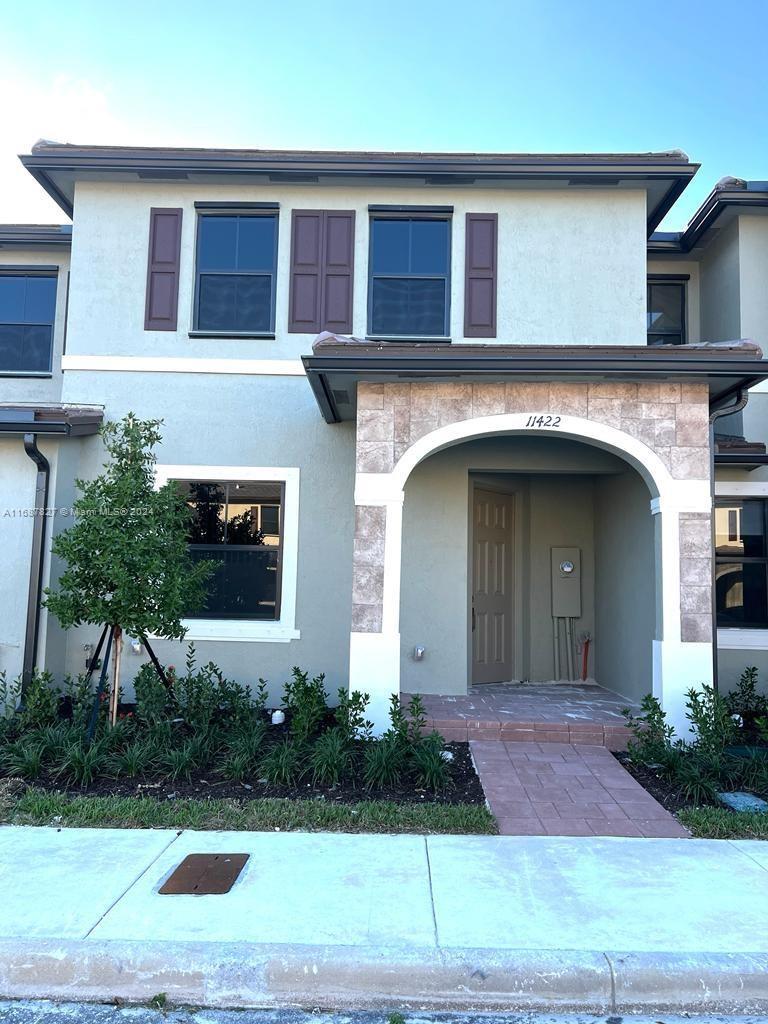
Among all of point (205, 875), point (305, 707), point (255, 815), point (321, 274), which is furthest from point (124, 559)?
point (321, 274)

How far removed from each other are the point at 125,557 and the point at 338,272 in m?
4.50

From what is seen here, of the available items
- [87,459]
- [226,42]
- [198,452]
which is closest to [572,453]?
[198,452]

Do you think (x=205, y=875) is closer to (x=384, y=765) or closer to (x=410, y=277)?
(x=384, y=765)

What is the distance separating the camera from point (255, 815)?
5512 mm

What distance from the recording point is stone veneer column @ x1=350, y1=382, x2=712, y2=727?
285 inches

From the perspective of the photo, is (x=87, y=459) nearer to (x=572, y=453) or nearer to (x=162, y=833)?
(x=162, y=833)

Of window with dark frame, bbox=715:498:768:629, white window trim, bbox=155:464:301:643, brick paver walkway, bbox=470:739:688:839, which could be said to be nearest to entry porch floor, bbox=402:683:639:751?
brick paver walkway, bbox=470:739:688:839

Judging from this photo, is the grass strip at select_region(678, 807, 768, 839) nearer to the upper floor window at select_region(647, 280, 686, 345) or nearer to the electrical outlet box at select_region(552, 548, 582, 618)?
the electrical outlet box at select_region(552, 548, 582, 618)

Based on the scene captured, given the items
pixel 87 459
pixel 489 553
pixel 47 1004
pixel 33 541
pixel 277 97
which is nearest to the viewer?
pixel 47 1004

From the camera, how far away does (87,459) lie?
30.0 ft

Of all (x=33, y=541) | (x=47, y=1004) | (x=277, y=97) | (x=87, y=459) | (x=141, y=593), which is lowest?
(x=47, y=1004)

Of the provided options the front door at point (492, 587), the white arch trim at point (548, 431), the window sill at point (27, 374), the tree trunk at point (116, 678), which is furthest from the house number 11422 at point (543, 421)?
the window sill at point (27, 374)

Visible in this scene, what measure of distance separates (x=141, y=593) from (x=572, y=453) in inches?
204

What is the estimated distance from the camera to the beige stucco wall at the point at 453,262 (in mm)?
9266
